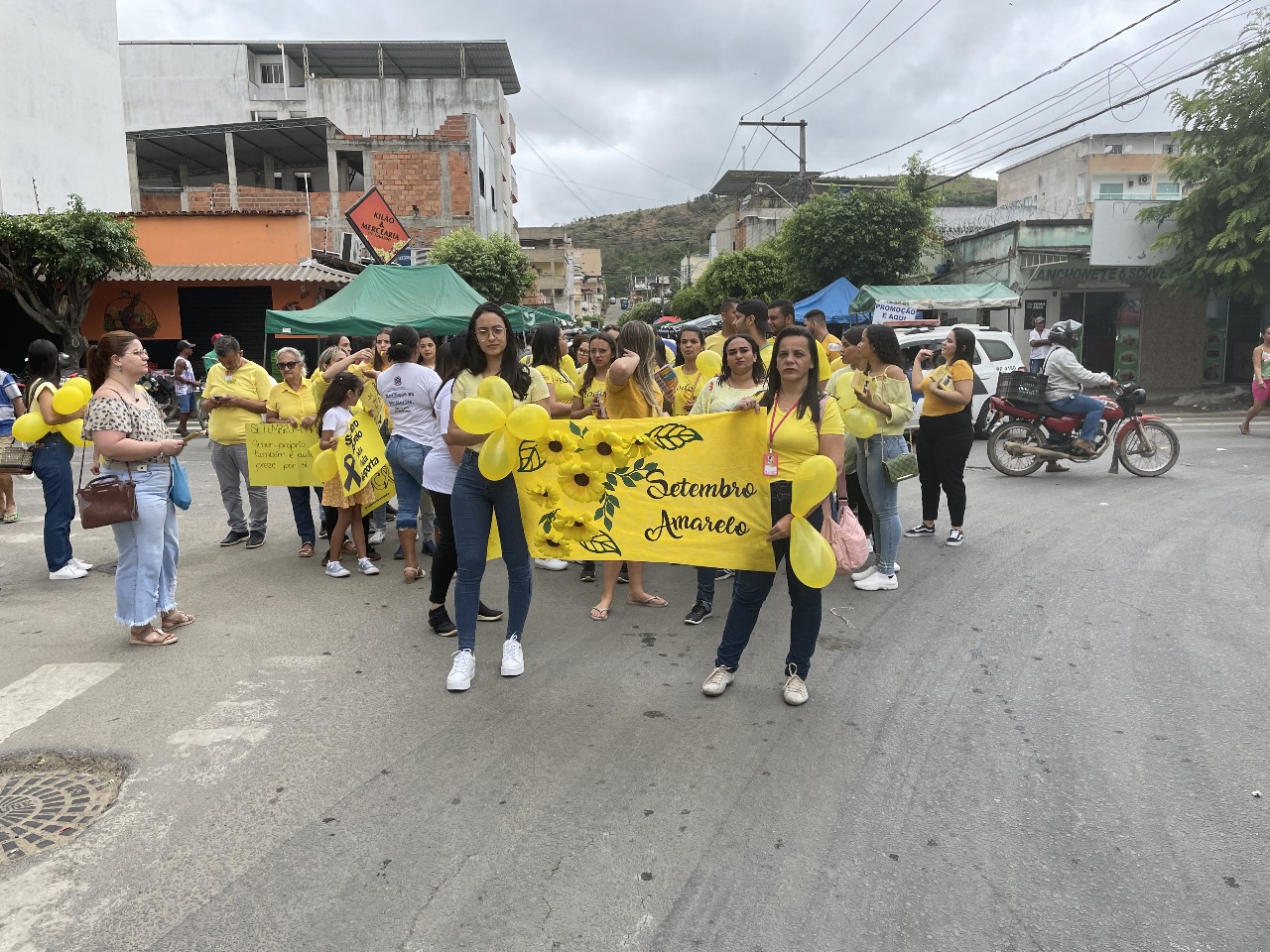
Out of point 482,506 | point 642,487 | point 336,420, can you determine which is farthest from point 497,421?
point 336,420

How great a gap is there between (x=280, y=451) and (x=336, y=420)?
0.88m

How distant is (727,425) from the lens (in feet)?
14.0

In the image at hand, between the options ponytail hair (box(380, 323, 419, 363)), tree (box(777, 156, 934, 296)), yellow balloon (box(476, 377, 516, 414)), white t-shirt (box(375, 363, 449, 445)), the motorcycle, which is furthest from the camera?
tree (box(777, 156, 934, 296))

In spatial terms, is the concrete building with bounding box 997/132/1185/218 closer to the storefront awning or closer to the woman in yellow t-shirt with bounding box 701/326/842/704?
the storefront awning

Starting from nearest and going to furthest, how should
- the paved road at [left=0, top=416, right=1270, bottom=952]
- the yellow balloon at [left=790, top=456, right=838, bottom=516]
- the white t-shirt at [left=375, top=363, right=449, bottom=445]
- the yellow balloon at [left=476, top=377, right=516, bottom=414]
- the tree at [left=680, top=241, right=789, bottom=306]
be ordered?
the paved road at [left=0, top=416, right=1270, bottom=952], the yellow balloon at [left=790, top=456, right=838, bottom=516], the yellow balloon at [left=476, top=377, right=516, bottom=414], the white t-shirt at [left=375, top=363, right=449, bottom=445], the tree at [left=680, top=241, right=789, bottom=306]

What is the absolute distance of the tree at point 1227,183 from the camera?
57.5ft

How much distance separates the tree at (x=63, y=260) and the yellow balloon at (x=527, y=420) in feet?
51.1

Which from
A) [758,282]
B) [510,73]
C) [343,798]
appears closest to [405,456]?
[343,798]

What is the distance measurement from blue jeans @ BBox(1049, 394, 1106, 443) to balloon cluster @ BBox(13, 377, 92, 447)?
955cm

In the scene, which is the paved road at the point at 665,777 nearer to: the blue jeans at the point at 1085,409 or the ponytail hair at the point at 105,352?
the ponytail hair at the point at 105,352

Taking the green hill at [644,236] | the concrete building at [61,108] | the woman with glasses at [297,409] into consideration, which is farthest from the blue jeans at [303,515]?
the green hill at [644,236]

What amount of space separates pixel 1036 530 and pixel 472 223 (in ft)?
111

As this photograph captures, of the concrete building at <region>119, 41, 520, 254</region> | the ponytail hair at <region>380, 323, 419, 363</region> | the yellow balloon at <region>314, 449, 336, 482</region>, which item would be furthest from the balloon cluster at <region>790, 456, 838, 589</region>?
the concrete building at <region>119, 41, 520, 254</region>

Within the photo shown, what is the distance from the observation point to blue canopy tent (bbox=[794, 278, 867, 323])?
20656mm
